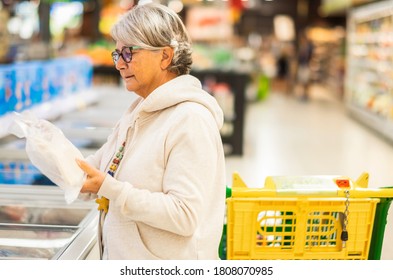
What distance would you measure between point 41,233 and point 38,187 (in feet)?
2.42

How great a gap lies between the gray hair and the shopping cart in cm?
66

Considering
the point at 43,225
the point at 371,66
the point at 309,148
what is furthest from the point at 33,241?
the point at 371,66

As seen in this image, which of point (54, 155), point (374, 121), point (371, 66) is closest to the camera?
point (54, 155)

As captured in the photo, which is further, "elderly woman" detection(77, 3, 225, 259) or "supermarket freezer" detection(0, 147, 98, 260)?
"supermarket freezer" detection(0, 147, 98, 260)

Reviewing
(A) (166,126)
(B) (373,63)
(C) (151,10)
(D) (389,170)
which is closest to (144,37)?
(C) (151,10)

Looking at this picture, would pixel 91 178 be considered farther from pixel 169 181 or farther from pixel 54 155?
pixel 169 181

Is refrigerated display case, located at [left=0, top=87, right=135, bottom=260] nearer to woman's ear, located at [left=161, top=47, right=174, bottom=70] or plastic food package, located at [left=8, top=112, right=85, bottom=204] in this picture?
plastic food package, located at [left=8, top=112, right=85, bottom=204]

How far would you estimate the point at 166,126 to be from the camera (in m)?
1.75

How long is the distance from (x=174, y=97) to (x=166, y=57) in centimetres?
14

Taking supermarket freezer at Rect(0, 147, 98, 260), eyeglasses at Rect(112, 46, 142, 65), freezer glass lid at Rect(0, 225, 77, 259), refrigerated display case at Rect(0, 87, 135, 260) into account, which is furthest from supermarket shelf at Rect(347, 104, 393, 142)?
eyeglasses at Rect(112, 46, 142, 65)

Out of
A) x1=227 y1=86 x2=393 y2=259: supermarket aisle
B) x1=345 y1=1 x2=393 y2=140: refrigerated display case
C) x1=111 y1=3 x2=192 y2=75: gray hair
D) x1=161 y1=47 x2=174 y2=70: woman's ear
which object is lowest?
x1=227 y1=86 x2=393 y2=259: supermarket aisle

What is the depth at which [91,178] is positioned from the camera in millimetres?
1722

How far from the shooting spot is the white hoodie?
1.70 m

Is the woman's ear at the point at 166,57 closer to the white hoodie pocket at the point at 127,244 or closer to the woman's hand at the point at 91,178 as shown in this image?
the woman's hand at the point at 91,178
